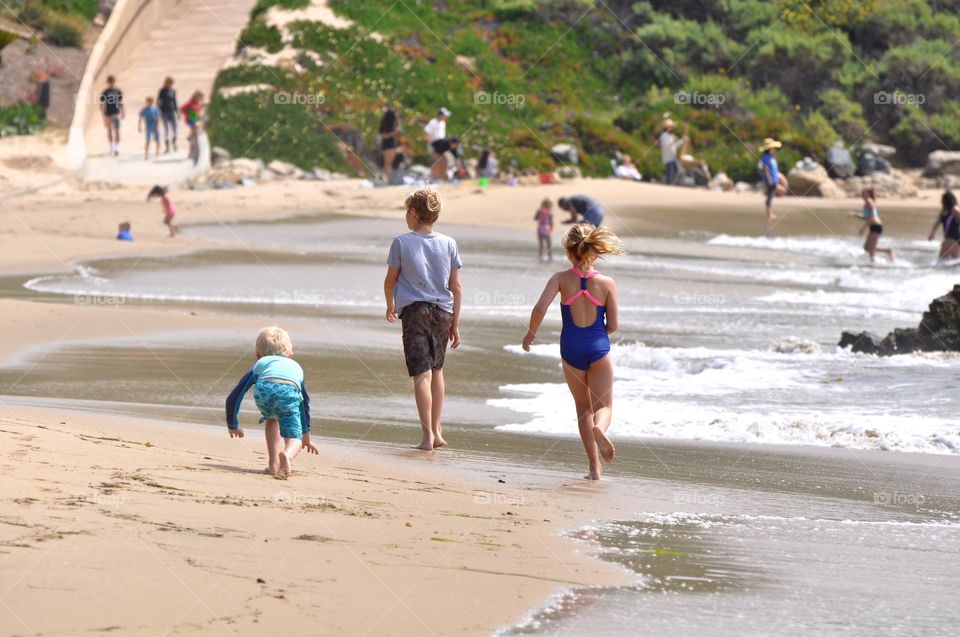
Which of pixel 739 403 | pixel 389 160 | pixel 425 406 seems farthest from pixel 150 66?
pixel 425 406

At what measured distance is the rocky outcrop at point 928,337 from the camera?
13243mm

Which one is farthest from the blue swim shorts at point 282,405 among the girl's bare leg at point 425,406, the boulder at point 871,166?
the boulder at point 871,166

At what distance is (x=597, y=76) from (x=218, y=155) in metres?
16.0

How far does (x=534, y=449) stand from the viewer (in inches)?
343

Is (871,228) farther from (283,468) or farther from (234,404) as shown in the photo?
(283,468)

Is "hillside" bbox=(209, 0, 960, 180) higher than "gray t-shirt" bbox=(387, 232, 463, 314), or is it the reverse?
"hillside" bbox=(209, 0, 960, 180)

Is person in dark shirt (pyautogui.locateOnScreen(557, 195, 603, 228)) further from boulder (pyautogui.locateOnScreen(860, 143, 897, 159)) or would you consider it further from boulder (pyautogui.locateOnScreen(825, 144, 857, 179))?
boulder (pyautogui.locateOnScreen(860, 143, 897, 159))

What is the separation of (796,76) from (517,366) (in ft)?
114

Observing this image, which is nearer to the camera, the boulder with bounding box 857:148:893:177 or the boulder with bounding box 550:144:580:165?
the boulder with bounding box 550:144:580:165

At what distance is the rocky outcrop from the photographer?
13.2 meters

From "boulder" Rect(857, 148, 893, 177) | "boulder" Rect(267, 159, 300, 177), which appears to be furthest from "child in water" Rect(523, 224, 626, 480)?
"boulder" Rect(857, 148, 893, 177)

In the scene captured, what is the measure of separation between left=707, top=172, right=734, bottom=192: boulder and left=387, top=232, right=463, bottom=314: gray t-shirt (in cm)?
2942

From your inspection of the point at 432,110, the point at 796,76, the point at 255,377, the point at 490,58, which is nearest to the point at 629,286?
the point at 255,377

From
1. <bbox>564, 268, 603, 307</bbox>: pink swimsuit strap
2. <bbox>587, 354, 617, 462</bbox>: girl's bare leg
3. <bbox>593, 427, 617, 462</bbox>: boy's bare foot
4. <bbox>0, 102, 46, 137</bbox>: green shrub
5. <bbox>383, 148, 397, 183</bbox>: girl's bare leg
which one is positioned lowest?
<bbox>593, 427, 617, 462</bbox>: boy's bare foot
